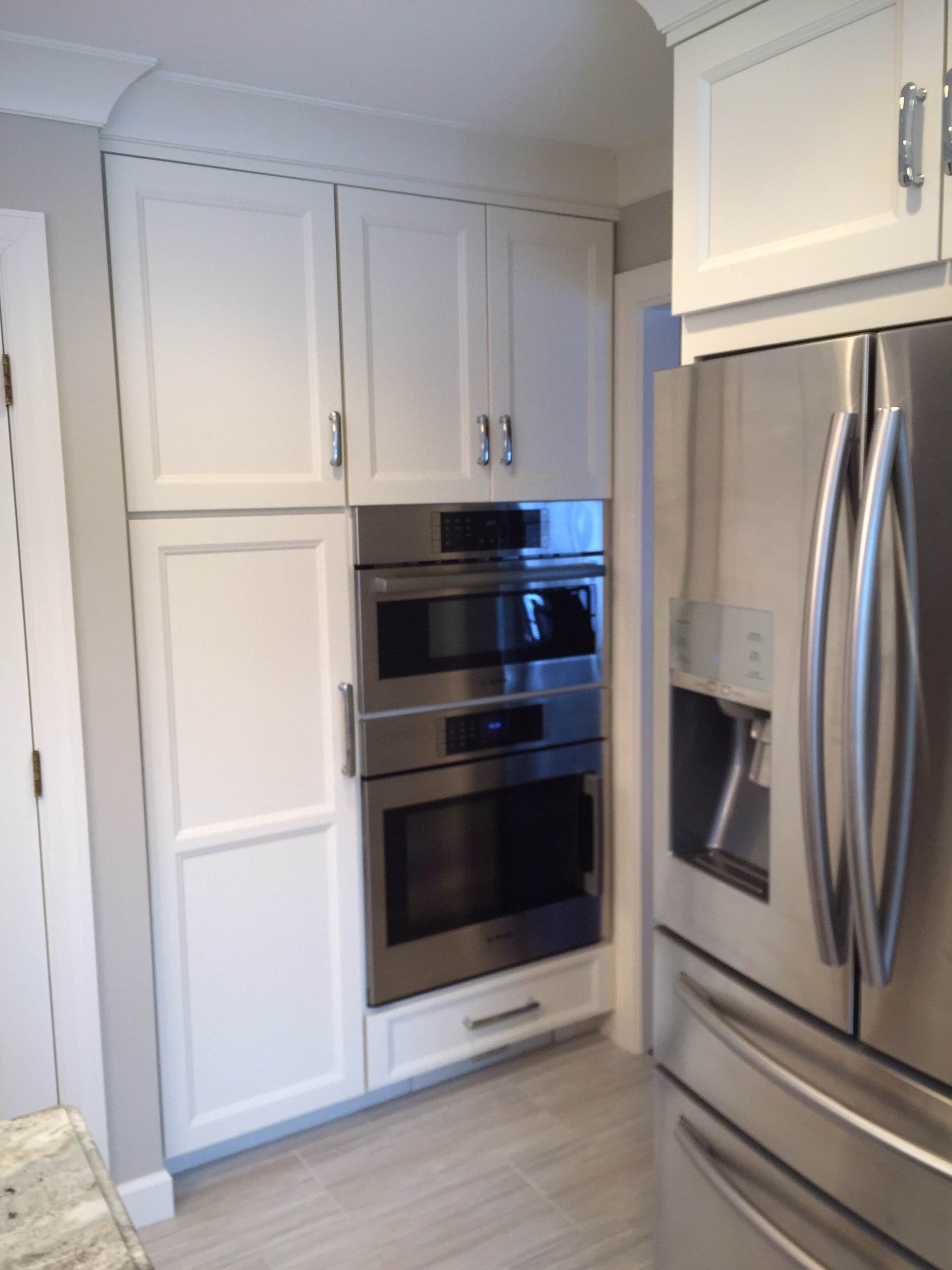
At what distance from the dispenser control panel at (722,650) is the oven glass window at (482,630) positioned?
905mm

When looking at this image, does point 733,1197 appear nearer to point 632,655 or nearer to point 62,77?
point 632,655

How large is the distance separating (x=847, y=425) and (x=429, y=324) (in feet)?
4.42

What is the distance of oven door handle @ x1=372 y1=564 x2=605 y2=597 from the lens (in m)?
2.41

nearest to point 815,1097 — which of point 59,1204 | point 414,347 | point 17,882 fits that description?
point 59,1204

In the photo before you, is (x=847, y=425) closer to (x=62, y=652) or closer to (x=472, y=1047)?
(x=62, y=652)

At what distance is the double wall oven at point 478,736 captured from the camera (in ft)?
8.06

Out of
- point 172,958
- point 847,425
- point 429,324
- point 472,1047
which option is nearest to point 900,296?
point 847,425

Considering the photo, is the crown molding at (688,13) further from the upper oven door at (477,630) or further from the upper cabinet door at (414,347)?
the upper oven door at (477,630)

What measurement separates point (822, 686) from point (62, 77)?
1.69 m

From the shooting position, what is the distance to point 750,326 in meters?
1.59

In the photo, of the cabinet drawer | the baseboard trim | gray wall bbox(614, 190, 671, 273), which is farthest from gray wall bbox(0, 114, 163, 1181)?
gray wall bbox(614, 190, 671, 273)

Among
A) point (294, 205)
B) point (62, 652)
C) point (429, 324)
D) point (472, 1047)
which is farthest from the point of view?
point (472, 1047)

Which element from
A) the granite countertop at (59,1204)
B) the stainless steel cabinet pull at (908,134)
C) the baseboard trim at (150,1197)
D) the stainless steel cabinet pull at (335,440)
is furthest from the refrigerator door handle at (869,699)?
the baseboard trim at (150,1197)

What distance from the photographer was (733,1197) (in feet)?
5.40
